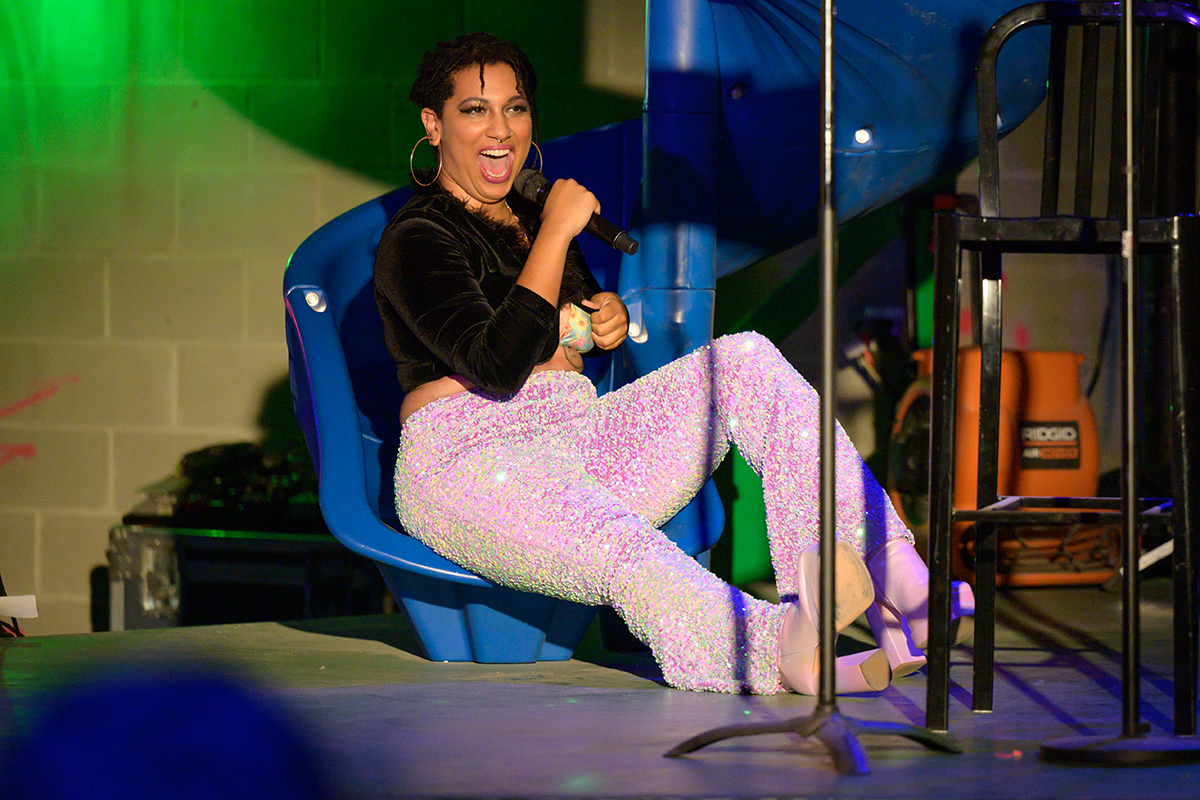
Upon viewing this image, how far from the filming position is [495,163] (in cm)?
180

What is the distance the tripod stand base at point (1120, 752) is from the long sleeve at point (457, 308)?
0.75 meters

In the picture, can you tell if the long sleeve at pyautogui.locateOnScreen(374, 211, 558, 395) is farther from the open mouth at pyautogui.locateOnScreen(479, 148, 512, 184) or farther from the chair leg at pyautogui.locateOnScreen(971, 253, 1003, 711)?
the chair leg at pyautogui.locateOnScreen(971, 253, 1003, 711)

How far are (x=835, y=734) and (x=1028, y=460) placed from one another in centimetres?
163

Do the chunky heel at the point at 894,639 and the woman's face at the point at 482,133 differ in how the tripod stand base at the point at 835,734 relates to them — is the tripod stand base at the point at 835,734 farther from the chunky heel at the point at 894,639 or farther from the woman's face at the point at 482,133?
the woman's face at the point at 482,133

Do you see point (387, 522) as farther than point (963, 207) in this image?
No

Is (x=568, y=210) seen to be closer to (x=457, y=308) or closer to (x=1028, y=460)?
(x=457, y=308)

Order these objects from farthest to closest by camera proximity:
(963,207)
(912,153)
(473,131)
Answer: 1. (963,207)
2. (912,153)
3. (473,131)

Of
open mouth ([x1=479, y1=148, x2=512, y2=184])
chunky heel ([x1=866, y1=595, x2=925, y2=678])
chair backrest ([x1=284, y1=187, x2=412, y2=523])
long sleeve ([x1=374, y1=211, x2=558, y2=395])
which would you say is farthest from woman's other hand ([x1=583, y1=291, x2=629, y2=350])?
chunky heel ([x1=866, y1=595, x2=925, y2=678])

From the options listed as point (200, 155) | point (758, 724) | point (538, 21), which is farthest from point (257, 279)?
point (758, 724)

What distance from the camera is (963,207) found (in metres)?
2.85

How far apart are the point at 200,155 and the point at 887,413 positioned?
164 centimetres

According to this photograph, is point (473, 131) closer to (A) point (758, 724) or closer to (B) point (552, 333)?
(B) point (552, 333)

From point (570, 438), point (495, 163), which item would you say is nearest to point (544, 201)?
point (495, 163)

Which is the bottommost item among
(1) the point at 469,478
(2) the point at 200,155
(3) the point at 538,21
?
(1) the point at 469,478
